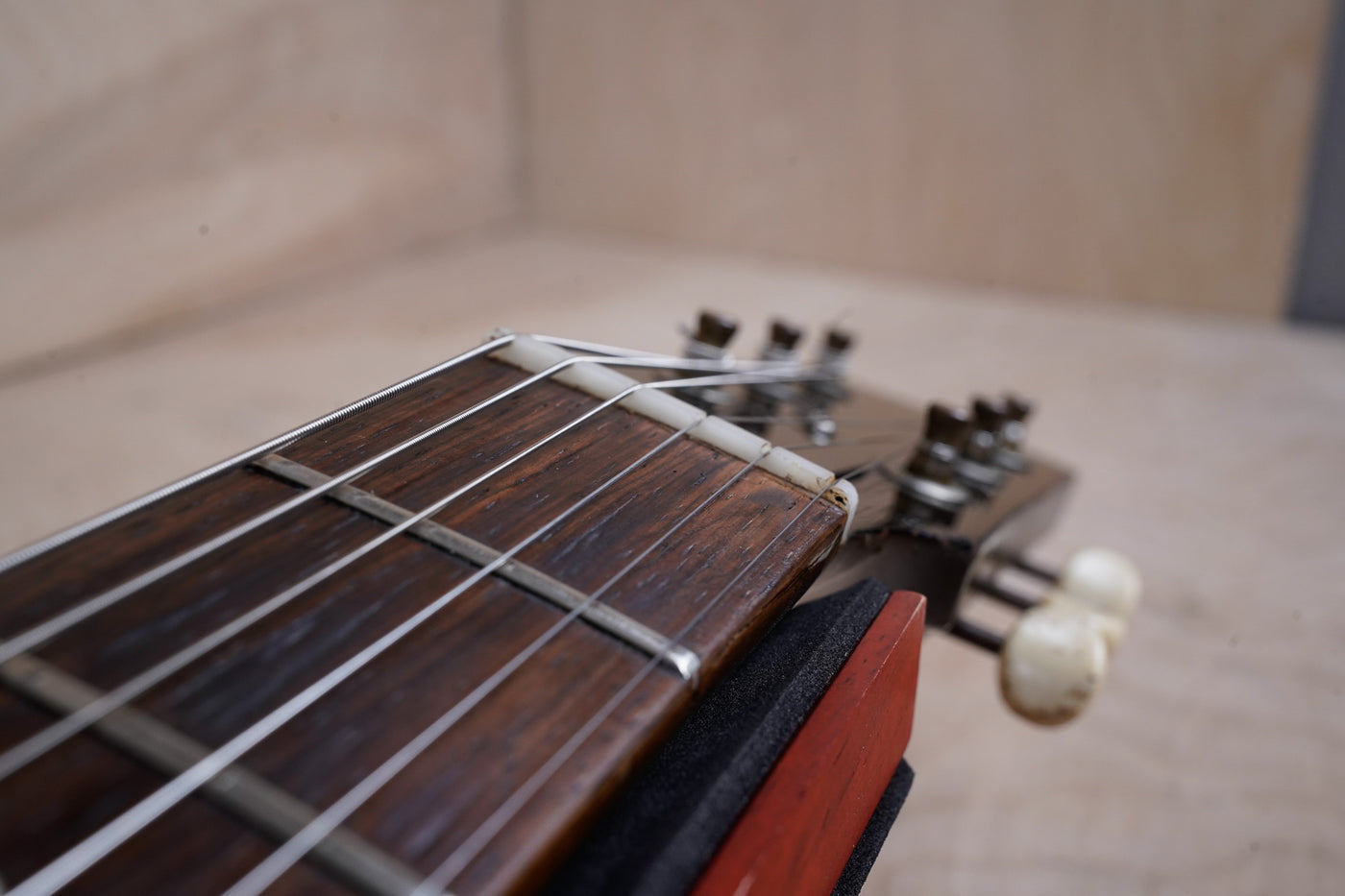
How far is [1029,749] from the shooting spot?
2.76ft

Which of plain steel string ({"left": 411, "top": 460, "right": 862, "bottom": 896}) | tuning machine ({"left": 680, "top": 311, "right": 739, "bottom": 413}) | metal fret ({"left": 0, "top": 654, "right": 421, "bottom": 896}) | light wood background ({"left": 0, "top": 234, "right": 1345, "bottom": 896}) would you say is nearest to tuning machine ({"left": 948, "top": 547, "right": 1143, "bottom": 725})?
light wood background ({"left": 0, "top": 234, "right": 1345, "bottom": 896})

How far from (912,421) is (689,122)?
1451mm

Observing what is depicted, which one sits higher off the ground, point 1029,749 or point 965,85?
point 965,85

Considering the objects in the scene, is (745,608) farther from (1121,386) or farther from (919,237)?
(919,237)

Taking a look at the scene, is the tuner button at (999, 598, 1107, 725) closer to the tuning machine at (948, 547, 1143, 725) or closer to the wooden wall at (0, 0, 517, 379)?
the tuning machine at (948, 547, 1143, 725)

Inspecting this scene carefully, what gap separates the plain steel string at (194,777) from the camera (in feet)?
0.84

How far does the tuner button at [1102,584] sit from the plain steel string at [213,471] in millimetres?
534

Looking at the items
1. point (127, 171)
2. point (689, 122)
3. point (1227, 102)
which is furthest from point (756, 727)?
point (689, 122)

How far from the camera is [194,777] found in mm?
284

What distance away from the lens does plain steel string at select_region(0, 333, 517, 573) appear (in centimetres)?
36

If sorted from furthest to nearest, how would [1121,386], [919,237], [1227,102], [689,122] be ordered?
[689,122], [919,237], [1227,102], [1121,386]

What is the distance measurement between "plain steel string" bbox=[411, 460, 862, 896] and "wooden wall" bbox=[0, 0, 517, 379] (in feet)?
4.67

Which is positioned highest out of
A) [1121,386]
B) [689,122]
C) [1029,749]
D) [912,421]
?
[689,122]

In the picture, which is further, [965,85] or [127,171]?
[965,85]
